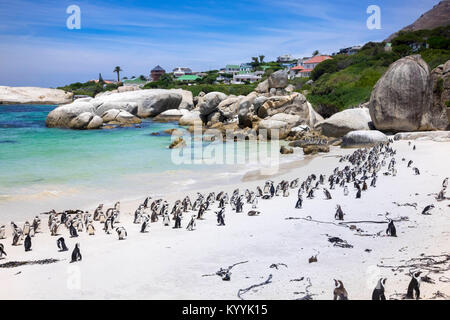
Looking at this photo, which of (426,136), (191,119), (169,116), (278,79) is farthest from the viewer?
(169,116)

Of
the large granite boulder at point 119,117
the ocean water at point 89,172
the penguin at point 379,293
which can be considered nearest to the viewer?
the penguin at point 379,293

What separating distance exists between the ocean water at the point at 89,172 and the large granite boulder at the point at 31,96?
62.0 meters

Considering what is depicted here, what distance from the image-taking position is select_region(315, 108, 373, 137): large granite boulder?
2408cm

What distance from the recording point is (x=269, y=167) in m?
18.1

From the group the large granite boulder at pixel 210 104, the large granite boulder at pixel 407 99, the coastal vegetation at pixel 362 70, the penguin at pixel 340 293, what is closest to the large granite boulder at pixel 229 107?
the large granite boulder at pixel 210 104

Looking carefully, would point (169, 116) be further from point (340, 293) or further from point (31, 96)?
point (31, 96)

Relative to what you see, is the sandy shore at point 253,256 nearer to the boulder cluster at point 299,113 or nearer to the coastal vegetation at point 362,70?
the boulder cluster at point 299,113

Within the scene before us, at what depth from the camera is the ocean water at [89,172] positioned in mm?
13172

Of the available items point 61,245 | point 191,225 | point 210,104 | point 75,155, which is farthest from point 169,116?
point 61,245

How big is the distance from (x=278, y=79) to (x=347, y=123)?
1202 cm

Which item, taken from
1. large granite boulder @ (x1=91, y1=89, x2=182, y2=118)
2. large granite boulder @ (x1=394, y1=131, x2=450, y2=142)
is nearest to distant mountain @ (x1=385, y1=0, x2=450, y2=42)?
large granite boulder @ (x1=91, y1=89, x2=182, y2=118)

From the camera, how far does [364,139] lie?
2111 centimetres

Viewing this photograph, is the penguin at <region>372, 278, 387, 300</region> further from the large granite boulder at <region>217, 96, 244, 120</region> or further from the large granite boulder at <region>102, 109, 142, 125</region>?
the large granite boulder at <region>102, 109, 142, 125</region>
